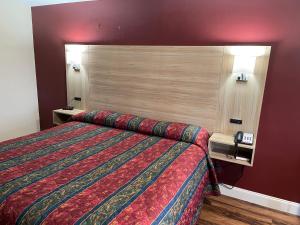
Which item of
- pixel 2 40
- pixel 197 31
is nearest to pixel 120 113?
pixel 197 31

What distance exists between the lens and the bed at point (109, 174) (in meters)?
1.24

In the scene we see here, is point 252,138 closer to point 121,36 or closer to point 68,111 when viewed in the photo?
point 121,36

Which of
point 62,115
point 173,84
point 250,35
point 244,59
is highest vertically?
point 250,35

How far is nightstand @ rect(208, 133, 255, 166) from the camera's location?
217 centimetres

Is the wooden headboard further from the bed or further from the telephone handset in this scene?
the bed

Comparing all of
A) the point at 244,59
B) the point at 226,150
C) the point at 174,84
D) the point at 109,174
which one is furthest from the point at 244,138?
the point at 109,174

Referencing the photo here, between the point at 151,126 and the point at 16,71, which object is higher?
the point at 16,71

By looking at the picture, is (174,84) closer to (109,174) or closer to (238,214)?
(109,174)

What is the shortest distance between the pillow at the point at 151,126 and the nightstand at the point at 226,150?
0.10 metres

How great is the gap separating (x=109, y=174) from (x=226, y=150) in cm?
136

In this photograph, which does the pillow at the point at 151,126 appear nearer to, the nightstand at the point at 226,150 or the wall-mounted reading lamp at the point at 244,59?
the nightstand at the point at 226,150

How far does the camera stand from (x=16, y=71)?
339cm

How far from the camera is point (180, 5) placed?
2.43 meters

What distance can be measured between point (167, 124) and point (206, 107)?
0.46 metres
